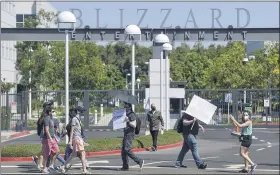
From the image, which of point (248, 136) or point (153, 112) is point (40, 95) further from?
point (248, 136)

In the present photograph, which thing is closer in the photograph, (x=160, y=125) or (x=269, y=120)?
(x=160, y=125)

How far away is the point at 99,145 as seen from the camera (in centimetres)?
2139

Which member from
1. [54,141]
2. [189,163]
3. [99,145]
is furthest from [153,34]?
[54,141]

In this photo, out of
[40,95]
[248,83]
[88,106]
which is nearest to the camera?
[88,106]

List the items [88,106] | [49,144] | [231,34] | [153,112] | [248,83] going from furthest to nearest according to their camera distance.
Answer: [248,83] → [88,106] → [231,34] → [153,112] → [49,144]

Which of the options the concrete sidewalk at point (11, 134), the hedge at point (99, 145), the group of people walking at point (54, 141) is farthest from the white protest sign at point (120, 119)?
the concrete sidewalk at point (11, 134)

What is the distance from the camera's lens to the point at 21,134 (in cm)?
3531

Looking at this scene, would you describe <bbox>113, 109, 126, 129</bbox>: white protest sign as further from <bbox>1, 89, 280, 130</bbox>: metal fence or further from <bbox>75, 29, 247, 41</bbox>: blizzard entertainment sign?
<bbox>1, 89, 280, 130</bbox>: metal fence

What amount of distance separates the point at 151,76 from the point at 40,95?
42.4ft

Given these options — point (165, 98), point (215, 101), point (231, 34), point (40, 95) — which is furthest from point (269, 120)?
point (40, 95)

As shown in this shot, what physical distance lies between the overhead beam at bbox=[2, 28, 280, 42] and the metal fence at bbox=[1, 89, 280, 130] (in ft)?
14.7

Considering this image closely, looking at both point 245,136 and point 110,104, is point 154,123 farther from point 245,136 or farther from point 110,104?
point 110,104

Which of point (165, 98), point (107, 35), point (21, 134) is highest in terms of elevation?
point (107, 35)

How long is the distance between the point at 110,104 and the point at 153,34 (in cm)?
700
